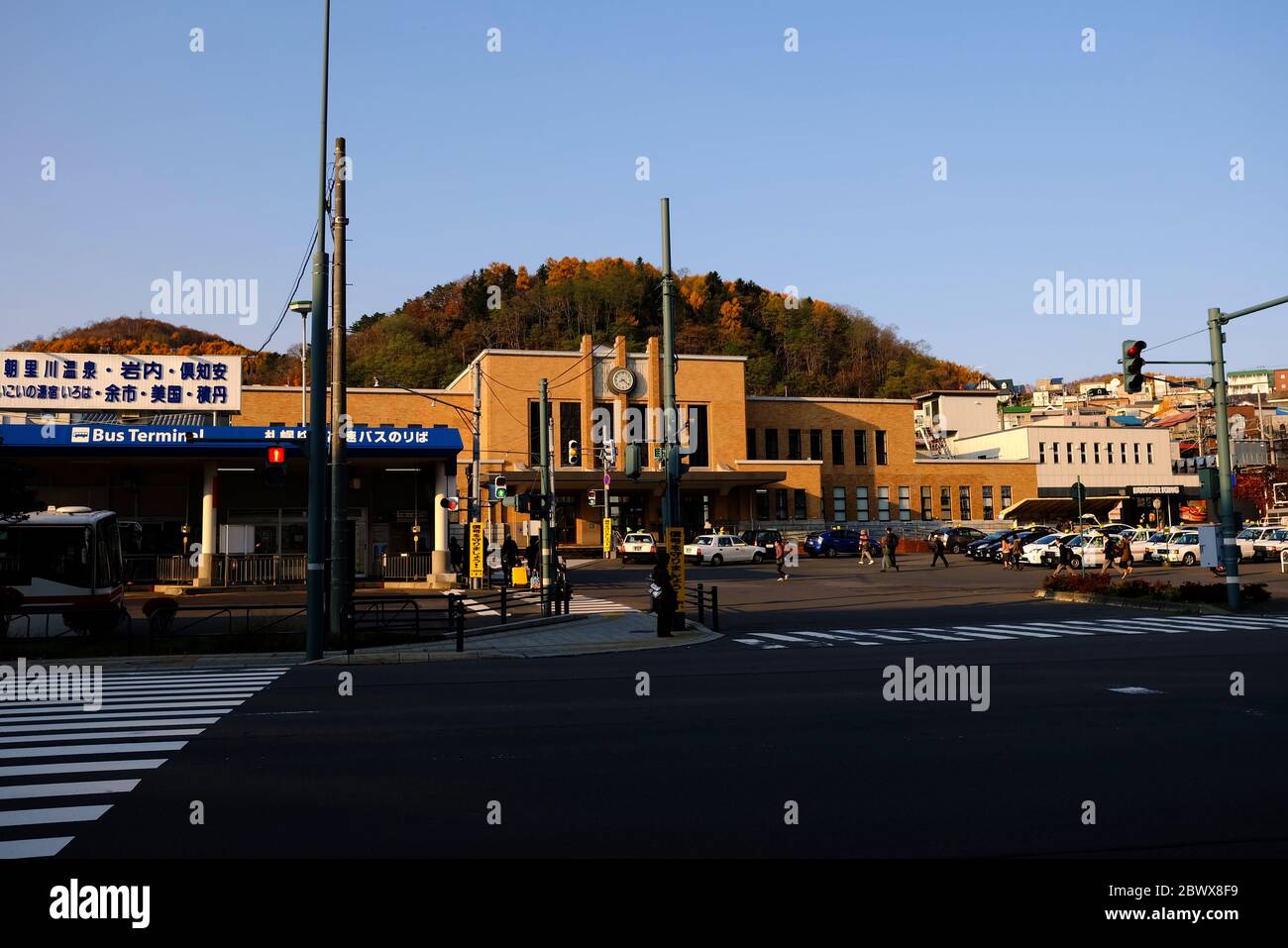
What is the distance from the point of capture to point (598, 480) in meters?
66.8

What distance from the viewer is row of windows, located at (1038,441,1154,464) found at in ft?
276

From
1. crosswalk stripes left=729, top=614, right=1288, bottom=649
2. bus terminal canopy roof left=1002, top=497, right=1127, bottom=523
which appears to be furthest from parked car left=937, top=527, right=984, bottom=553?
crosswalk stripes left=729, top=614, right=1288, bottom=649

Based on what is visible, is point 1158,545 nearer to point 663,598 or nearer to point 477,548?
point 477,548

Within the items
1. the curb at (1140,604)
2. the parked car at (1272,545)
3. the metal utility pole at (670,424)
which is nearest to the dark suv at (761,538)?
the parked car at (1272,545)

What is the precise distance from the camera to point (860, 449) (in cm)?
7800

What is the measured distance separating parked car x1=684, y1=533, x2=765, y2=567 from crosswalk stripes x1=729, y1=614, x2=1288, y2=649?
30468 millimetres

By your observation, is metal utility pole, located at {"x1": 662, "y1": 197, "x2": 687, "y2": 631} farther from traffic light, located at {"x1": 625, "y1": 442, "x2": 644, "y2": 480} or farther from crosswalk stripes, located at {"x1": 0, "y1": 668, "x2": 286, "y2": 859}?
crosswalk stripes, located at {"x1": 0, "y1": 668, "x2": 286, "y2": 859}

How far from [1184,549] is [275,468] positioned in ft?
145

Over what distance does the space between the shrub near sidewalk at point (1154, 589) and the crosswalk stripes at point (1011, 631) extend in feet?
7.32

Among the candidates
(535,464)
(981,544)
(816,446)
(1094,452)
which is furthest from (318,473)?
(1094,452)

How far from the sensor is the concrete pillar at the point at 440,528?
Answer: 38.8 meters

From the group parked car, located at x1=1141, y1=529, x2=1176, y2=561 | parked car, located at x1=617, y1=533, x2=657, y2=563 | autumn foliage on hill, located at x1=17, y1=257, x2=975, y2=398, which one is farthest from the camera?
autumn foliage on hill, located at x1=17, y1=257, x2=975, y2=398

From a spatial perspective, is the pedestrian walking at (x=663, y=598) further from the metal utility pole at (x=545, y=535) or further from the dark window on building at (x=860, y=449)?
the dark window on building at (x=860, y=449)
